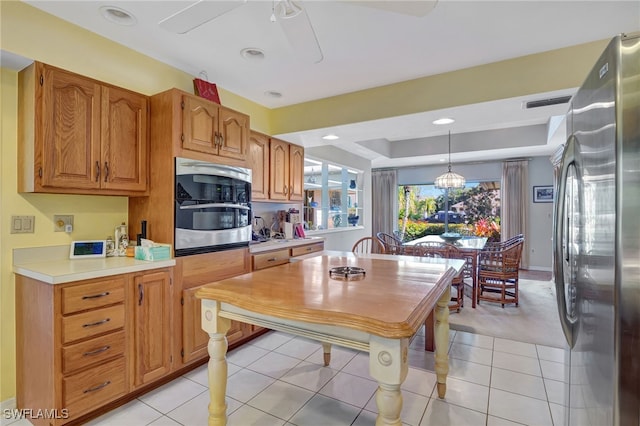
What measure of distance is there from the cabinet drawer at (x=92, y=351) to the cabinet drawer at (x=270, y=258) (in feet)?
4.20

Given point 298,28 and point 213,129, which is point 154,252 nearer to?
point 213,129

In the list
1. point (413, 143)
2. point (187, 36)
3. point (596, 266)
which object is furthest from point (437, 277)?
point (413, 143)

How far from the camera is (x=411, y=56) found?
2.52 metres

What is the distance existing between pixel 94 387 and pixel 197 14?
2.20 meters

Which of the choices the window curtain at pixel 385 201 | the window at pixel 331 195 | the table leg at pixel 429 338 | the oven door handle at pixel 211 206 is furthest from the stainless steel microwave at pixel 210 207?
the window curtain at pixel 385 201

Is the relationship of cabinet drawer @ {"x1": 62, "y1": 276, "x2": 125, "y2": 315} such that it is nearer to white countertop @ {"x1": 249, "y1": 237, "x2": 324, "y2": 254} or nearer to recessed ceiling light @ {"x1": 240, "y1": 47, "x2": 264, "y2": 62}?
white countertop @ {"x1": 249, "y1": 237, "x2": 324, "y2": 254}

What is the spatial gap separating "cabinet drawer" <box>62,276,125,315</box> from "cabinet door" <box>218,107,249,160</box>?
1.31 m

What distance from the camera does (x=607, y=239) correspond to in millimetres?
953

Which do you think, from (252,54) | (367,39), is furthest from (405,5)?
(252,54)

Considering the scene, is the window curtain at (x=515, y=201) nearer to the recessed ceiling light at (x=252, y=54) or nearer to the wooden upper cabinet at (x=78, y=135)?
the recessed ceiling light at (x=252, y=54)

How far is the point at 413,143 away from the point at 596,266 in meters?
6.13

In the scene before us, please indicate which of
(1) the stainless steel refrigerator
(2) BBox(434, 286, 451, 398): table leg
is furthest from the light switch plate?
→ (1) the stainless steel refrigerator

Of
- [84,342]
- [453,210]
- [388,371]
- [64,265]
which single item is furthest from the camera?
[453,210]

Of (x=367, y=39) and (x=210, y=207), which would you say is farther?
(x=210, y=207)
